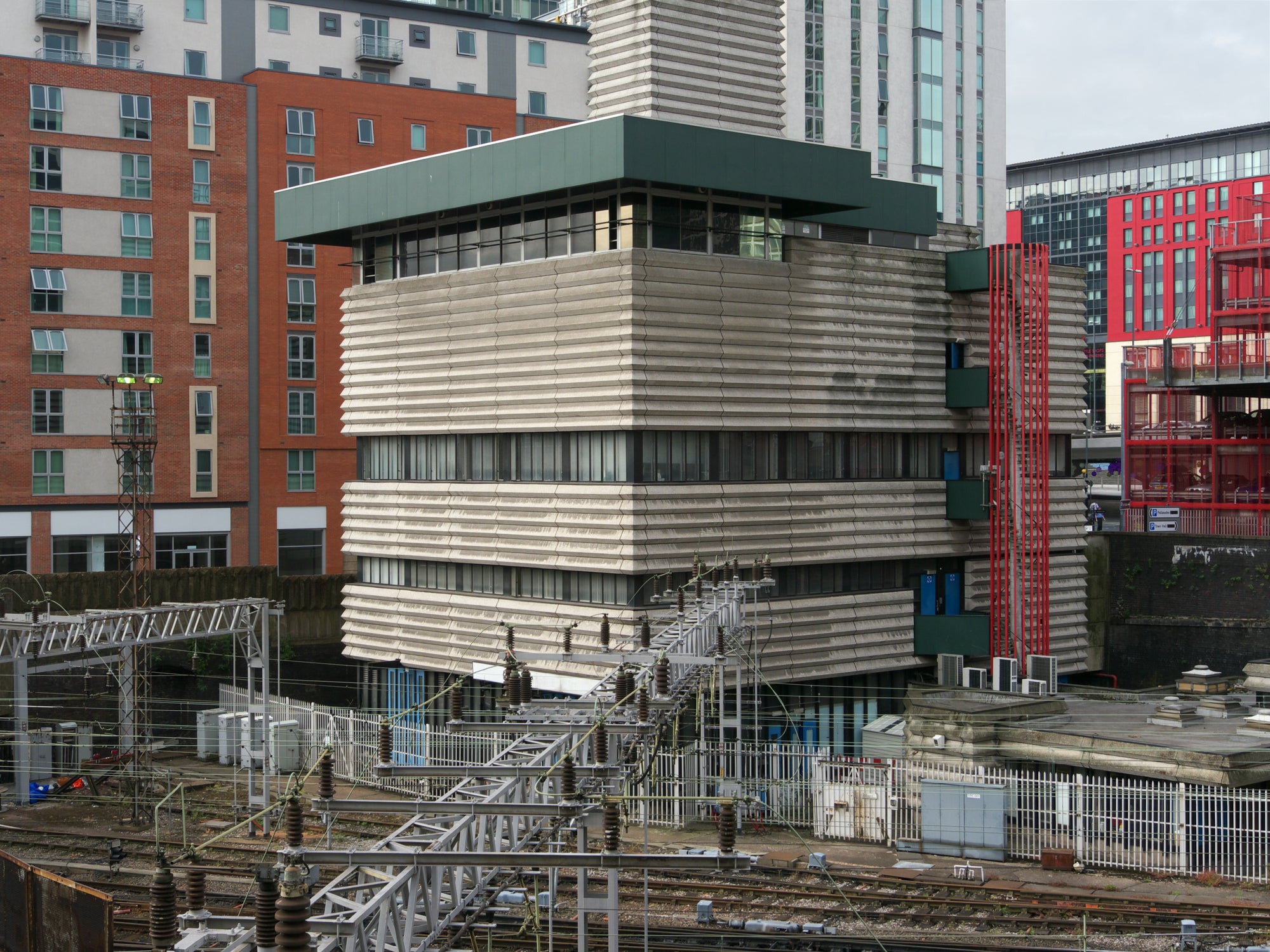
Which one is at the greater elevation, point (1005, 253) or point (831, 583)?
point (1005, 253)

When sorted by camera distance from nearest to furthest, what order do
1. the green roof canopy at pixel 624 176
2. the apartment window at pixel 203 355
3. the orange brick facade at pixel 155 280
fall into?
the green roof canopy at pixel 624 176, the orange brick facade at pixel 155 280, the apartment window at pixel 203 355

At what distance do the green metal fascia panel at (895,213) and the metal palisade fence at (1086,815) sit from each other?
688 inches

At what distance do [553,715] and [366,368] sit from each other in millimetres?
26873

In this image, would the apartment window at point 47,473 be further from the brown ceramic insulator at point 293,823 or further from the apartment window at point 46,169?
the brown ceramic insulator at point 293,823

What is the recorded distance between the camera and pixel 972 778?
35500 millimetres

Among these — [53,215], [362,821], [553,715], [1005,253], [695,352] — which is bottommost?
[362,821]

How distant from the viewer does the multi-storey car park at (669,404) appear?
137 ft

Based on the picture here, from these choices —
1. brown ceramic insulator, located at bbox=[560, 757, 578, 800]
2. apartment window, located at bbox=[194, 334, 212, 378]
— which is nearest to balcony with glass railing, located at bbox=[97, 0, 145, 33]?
apartment window, located at bbox=[194, 334, 212, 378]

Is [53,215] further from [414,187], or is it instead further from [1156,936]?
[1156,936]

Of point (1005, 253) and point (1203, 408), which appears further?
point (1203, 408)

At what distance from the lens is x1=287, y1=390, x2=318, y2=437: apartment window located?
245ft

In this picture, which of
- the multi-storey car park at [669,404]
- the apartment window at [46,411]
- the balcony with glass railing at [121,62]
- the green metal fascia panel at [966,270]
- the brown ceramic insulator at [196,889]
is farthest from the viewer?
the balcony with glass railing at [121,62]

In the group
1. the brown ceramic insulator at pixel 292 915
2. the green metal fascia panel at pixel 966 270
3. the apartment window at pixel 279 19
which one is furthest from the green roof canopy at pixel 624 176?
the apartment window at pixel 279 19

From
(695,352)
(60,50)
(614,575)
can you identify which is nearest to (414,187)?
(695,352)
